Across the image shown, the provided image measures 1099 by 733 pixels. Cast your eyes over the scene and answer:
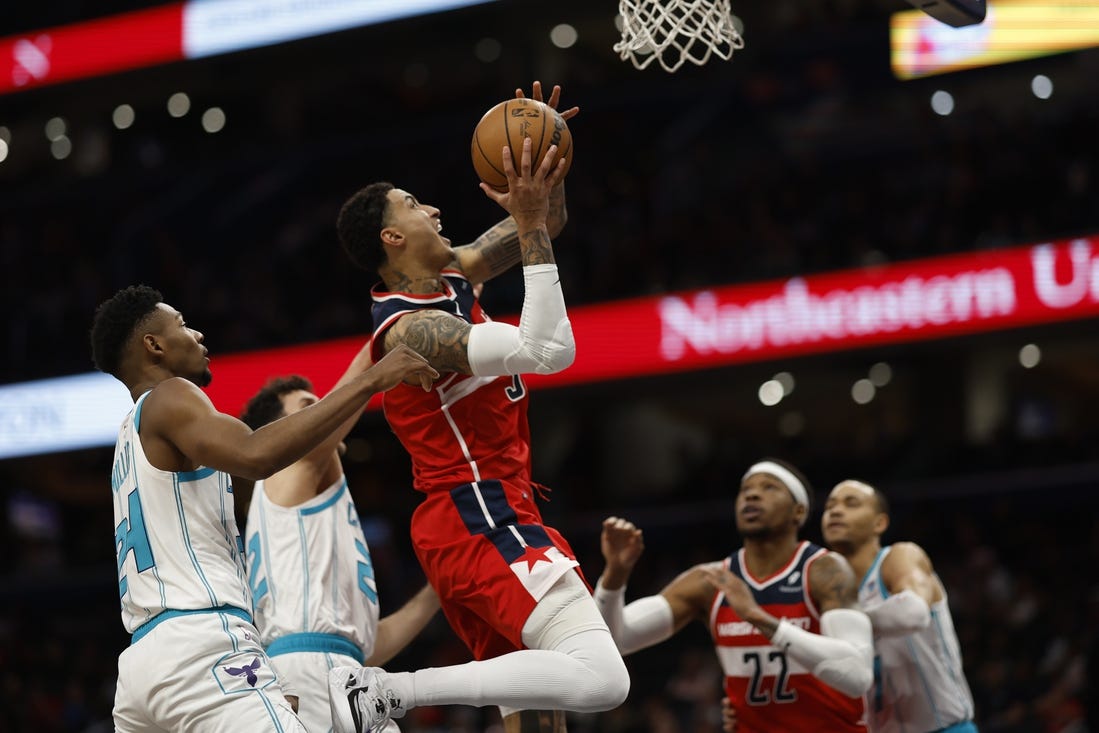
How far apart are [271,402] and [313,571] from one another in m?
0.82

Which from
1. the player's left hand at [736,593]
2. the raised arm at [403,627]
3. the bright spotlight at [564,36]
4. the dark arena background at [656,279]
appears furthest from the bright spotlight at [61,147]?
the player's left hand at [736,593]

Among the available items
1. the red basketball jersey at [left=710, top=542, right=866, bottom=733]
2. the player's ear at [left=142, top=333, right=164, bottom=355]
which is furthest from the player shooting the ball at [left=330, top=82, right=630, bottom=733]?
the red basketball jersey at [left=710, top=542, right=866, bottom=733]

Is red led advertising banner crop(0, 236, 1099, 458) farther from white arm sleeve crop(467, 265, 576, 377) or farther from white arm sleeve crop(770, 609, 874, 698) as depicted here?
white arm sleeve crop(467, 265, 576, 377)

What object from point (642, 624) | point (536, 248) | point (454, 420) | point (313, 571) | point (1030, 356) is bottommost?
point (642, 624)

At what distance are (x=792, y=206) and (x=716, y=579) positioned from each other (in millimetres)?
10172

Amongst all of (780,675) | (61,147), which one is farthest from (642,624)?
(61,147)

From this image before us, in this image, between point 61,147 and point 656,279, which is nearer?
point 656,279

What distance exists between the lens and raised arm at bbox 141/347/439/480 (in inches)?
163

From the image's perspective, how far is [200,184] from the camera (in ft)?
65.4

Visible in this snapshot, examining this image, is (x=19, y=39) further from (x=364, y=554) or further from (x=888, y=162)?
(x=364, y=554)

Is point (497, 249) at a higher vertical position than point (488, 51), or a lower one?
lower

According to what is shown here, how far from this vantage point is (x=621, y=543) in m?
5.74

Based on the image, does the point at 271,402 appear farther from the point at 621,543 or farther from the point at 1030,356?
the point at 1030,356

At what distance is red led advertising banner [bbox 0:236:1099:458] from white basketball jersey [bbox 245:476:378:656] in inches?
301
